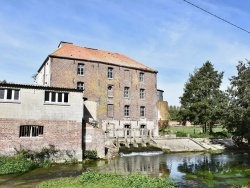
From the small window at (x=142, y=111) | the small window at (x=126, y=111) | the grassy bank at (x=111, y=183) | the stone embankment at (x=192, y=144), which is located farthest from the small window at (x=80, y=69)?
the grassy bank at (x=111, y=183)

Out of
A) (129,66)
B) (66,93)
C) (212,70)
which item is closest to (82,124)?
(66,93)

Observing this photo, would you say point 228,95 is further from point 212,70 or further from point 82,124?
point 82,124

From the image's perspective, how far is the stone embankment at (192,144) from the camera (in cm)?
3371

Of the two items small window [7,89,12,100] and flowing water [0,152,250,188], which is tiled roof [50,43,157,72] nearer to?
small window [7,89,12,100]

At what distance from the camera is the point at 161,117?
45969 mm

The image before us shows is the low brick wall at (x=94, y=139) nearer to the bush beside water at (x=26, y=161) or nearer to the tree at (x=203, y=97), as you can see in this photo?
the bush beside water at (x=26, y=161)

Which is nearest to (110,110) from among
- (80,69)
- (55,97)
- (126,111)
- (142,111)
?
(126,111)

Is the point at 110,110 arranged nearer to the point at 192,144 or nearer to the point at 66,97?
the point at 192,144

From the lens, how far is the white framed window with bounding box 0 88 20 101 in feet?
66.3

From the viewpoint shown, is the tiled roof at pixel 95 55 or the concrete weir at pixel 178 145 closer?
the concrete weir at pixel 178 145

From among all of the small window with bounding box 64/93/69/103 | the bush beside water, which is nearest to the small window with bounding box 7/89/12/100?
the bush beside water

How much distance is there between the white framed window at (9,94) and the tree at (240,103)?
25.0m

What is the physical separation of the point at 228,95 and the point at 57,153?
23.6 metres

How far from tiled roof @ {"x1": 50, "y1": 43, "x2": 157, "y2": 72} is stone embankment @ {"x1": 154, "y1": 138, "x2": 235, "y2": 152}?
39.3ft
